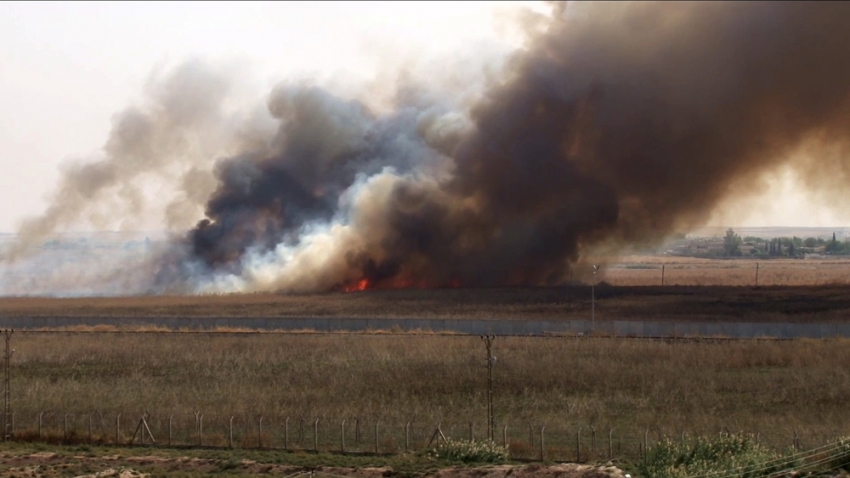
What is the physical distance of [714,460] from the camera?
113 ft

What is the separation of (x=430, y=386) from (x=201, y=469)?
17.3m

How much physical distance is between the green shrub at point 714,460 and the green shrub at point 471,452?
5.25 metres

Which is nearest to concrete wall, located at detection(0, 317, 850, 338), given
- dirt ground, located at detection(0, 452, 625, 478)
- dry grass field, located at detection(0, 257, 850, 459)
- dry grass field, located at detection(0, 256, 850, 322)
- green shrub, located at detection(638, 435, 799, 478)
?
dry grass field, located at detection(0, 257, 850, 459)

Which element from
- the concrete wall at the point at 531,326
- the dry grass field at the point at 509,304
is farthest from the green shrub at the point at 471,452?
the dry grass field at the point at 509,304

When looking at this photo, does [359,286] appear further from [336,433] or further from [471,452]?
[471,452]

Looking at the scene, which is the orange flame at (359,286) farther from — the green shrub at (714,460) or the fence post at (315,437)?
the green shrub at (714,460)

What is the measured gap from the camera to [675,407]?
49625 mm

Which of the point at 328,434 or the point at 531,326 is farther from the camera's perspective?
the point at 531,326

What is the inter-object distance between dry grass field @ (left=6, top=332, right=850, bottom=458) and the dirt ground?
3229 millimetres

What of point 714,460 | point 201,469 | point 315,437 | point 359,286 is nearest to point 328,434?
point 315,437

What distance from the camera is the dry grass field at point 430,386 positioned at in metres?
46.1

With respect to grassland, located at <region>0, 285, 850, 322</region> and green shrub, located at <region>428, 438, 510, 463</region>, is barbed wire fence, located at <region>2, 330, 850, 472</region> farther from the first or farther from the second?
grassland, located at <region>0, 285, 850, 322</region>

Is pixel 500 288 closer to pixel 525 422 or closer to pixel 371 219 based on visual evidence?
pixel 371 219

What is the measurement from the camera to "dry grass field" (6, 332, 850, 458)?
46.1 metres
